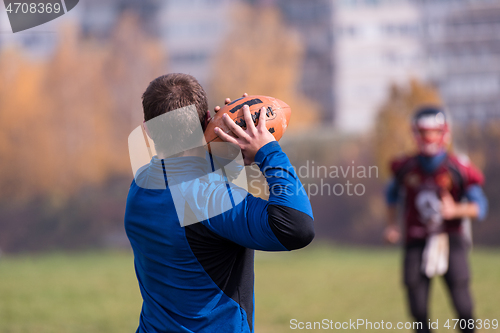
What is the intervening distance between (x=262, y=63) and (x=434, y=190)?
18906mm

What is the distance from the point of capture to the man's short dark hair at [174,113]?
5.72 feet

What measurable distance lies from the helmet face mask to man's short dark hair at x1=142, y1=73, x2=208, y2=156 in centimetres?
327

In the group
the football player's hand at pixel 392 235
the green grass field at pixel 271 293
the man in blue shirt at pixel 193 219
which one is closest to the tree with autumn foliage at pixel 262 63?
the green grass field at pixel 271 293

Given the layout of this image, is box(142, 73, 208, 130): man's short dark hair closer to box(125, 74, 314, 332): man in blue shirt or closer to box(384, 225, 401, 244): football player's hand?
box(125, 74, 314, 332): man in blue shirt

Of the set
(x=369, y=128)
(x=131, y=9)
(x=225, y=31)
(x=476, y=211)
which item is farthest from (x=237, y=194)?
(x=131, y=9)

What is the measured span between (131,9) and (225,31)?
5550mm

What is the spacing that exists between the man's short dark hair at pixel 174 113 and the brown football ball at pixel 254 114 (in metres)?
0.07

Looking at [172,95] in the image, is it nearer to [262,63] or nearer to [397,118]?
[397,118]

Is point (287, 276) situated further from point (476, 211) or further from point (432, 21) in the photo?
point (432, 21)

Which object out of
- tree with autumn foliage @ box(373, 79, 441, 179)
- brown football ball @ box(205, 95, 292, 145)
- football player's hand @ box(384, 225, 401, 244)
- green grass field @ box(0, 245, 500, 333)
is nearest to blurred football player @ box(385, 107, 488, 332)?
football player's hand @ box(384, 225, 401, 244)

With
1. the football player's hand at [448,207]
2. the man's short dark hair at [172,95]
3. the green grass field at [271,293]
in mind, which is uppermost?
the man's short dark hair at [172,95]

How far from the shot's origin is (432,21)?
2705cm

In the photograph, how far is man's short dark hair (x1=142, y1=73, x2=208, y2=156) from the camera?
5.72 ft

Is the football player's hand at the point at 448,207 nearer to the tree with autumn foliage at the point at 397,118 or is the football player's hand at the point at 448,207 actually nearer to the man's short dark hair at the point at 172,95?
the man's short dark hair at the point at 172,95
